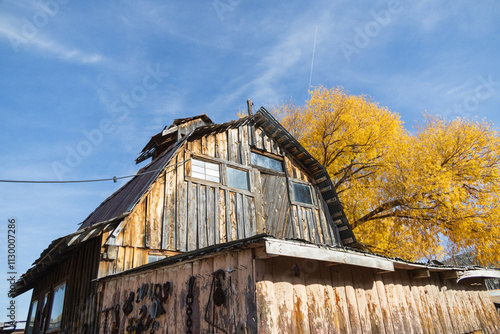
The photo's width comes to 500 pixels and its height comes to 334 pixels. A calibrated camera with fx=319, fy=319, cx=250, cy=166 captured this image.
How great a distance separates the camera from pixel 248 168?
11.2 m

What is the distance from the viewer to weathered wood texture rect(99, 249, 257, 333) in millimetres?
4039

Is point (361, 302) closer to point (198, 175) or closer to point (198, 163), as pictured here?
point (198, 175)

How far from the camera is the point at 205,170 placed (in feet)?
32.9

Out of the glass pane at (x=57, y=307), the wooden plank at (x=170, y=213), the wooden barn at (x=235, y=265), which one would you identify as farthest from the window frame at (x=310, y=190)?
the glass pane at (x=57, y=307)

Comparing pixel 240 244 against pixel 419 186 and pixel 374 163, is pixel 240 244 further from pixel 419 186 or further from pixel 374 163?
pixel 374 163

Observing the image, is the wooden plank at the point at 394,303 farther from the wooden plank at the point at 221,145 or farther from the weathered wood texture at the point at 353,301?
the wooden plank at the point at 221,145

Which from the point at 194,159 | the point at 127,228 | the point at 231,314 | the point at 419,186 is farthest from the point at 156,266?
the point at 419,186

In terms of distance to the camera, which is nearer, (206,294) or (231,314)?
(231,314)

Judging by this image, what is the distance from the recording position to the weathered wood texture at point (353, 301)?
4.14 m

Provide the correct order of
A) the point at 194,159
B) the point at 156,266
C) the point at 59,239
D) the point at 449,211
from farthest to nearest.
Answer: the point at 449,211
the point at 194,159
the point at 59,239
the point at 156,266

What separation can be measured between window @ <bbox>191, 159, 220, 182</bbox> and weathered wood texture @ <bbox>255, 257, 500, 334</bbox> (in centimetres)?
559

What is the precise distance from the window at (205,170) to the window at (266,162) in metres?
1.89

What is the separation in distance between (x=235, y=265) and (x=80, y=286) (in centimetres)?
614

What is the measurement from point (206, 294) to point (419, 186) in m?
16.0
